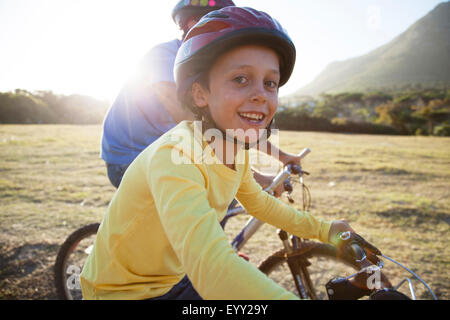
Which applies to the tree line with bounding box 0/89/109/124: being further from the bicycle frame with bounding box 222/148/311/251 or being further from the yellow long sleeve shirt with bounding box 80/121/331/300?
the yellow long sleeve shirt with bounding box 80/121/331/300

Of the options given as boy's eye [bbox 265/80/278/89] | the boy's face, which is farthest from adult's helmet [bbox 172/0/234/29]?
boy's eye [bbox 265/80/278/89]

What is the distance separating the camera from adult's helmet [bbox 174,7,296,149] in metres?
1.37

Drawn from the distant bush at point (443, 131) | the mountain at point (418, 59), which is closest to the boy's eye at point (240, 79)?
the distant bush at point (443, 131)

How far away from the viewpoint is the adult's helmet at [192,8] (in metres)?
2.07

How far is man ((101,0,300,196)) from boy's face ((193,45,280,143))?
0.53 m

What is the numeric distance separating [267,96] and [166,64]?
95 cm

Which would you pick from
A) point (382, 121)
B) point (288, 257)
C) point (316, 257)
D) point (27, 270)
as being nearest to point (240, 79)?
point (288, 257)

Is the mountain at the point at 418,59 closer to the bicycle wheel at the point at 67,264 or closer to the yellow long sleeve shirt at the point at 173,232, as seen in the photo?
the yellow long sleeve shirt at the point at 173,232

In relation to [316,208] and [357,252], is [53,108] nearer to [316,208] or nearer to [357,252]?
[316,208]

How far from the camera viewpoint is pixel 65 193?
6316 millimetres

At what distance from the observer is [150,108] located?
2.15 meters

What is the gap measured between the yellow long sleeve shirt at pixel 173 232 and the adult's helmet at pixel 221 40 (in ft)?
0.99
